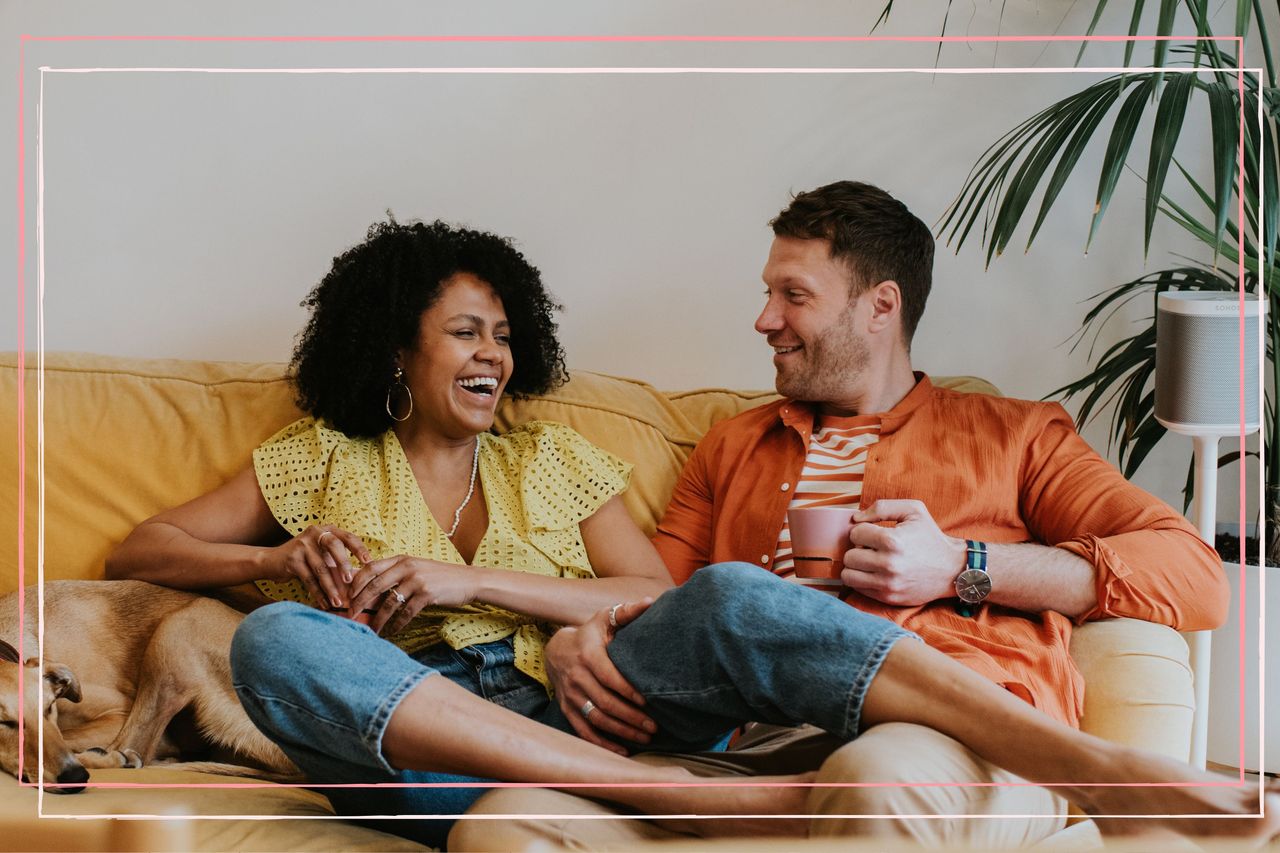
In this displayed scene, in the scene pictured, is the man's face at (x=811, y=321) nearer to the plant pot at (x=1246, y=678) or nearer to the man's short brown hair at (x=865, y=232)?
the man's short brown hair at (x=865, y=232)

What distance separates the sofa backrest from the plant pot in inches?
20.2

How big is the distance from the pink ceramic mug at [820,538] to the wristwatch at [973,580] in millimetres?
155

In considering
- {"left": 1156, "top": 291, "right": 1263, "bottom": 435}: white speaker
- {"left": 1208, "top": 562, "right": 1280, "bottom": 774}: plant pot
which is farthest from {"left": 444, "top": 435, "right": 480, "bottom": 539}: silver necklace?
{"left": 1208, "top": 562, "right": 1280, "bottom": 774}: plant pot

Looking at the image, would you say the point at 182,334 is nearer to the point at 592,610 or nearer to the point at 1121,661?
the point at 592,610

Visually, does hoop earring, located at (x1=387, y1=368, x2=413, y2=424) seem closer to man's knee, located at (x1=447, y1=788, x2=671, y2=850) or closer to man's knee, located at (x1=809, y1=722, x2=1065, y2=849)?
man's knee, located at (x1=447, y1=788, x2=671, y2=850)

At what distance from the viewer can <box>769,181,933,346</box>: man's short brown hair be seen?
1.67 meters

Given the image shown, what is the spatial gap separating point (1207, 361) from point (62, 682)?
1.61 m

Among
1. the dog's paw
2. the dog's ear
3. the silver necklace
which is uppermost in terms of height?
the silver necklace

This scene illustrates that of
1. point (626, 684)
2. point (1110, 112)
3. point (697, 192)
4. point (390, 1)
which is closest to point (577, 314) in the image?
point (697, 192)

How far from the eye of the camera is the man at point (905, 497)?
56.4 inches

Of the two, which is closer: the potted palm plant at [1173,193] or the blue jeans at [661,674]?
the blue jeans at [661,674]

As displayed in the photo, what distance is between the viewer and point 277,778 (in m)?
1.46

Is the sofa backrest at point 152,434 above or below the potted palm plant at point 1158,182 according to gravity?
Answer: below

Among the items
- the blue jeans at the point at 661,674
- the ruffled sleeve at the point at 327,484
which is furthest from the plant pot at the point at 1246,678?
the ruffled sleeve at the point at 327,484
